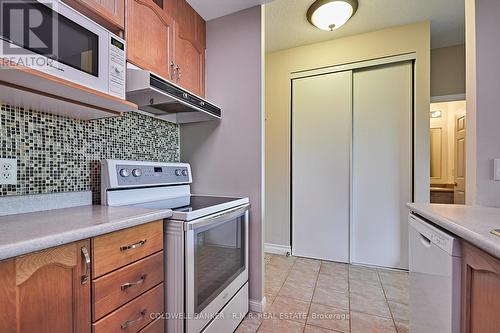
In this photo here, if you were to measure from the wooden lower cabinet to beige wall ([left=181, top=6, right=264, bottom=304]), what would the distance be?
1.16m

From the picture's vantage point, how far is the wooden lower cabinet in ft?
2.28

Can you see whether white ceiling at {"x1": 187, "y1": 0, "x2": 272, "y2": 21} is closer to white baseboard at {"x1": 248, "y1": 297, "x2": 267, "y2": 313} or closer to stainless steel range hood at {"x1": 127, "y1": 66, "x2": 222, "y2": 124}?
stainless steel range hood at {"x1": 127, "y1": 66, "x2": 222, "y2": 124}

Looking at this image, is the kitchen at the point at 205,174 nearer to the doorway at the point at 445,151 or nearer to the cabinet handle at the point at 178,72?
the cabinet handle at the point at 178,72

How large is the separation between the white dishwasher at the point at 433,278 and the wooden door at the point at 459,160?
3.16 m

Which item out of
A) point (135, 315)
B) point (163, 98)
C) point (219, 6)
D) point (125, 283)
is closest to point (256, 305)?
point (135, 315)

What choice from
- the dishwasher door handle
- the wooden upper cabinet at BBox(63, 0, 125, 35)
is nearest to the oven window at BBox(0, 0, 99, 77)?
the wooden upper cabinet at BBox(63, 0, 125, 35)

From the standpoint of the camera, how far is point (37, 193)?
1.11 metres

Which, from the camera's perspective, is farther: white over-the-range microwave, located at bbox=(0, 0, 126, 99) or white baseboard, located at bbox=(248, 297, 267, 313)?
white baseboard, located at bbox=(248, 297, 267, 313)

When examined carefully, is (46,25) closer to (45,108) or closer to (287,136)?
(45,108)

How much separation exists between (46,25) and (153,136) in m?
1.01

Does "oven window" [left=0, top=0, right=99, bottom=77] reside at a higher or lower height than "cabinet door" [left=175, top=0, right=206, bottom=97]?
lower

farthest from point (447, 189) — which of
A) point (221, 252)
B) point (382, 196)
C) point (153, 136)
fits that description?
point (153, 136)

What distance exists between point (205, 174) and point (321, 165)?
1470 millimetres

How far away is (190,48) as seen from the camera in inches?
70.8
